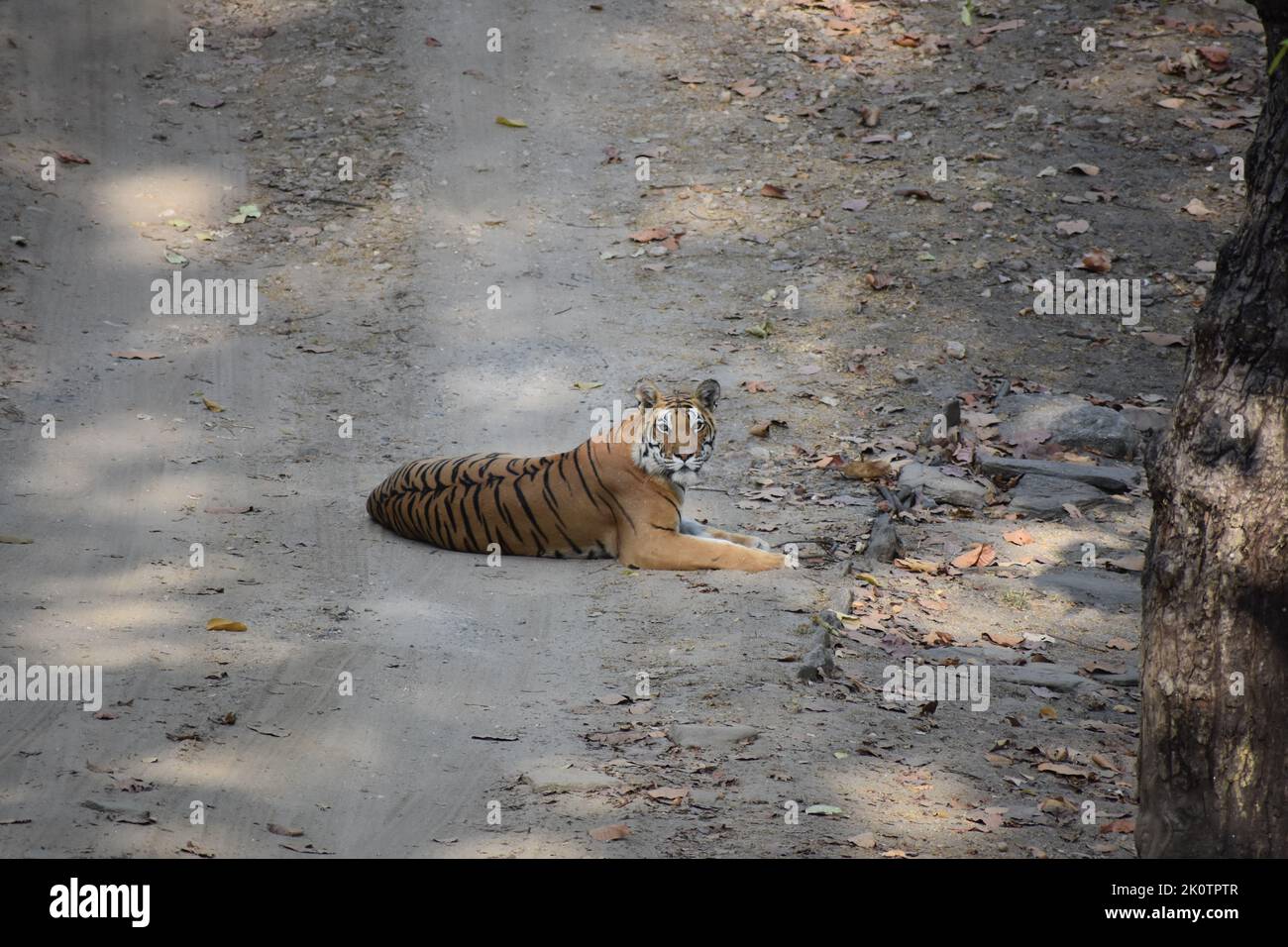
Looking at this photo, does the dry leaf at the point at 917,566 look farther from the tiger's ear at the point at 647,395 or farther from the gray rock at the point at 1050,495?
the tiger's ear at the point at 647,395

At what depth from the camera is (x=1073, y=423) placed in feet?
29.5

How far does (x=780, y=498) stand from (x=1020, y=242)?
4209 mm

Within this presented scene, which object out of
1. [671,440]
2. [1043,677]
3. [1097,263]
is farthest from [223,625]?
[1097,263]

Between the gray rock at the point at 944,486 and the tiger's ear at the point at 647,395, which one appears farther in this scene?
the gray rock at the point at 944,486

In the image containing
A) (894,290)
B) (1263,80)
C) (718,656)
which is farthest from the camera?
(1263,80)

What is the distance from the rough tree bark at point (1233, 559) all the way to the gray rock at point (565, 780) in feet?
6.39

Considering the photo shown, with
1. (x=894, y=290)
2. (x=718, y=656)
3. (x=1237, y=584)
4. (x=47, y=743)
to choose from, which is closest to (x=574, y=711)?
(x=718, y=656)

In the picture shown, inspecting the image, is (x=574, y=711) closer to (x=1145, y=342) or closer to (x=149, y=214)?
(x=1145, y=342)

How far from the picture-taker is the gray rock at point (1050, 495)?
316 inches

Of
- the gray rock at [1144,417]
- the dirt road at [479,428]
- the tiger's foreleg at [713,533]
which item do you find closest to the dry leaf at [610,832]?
the dirt road at [479,428]

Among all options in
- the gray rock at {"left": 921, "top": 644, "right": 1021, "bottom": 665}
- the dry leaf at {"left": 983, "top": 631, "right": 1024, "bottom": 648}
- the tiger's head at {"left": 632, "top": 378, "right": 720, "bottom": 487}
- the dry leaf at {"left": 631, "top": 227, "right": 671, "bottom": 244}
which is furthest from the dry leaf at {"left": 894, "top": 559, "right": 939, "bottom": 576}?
the dry leaf at {"left": 631, "top": 227, "right": 671, "bottom": 244}

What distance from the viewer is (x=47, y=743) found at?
15.9 ft

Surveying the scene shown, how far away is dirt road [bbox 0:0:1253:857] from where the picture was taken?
4797mm

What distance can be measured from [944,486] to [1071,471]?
853 mm
